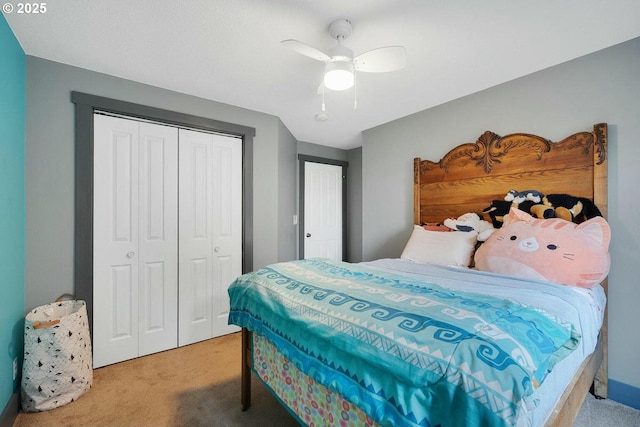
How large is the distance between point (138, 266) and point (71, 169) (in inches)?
35.7

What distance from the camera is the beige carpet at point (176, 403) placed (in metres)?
1.59

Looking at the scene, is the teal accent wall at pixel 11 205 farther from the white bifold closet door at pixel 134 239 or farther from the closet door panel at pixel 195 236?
the closet door panel at pixel 195 236

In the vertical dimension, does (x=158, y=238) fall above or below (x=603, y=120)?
below

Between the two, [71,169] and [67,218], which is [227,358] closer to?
[67,218]

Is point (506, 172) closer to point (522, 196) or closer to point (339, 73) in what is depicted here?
point (522, 196)

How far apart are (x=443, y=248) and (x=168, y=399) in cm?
232

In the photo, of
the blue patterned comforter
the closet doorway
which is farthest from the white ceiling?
the blue patterned comforter

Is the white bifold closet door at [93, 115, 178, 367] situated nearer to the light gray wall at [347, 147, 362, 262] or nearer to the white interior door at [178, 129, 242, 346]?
the white interior door at [178, 129, 242, 346]

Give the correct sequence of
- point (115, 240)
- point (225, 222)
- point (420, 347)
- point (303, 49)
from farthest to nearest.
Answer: point (225, 222), point (115, 240), point (303, 49), point (420, 347)

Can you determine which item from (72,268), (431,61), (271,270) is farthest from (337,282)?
(72,268)

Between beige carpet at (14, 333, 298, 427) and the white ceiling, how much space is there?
2377mm

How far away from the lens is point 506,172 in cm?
228

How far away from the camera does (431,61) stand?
1.97m

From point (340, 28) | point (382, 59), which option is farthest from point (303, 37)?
point (382, 59)
